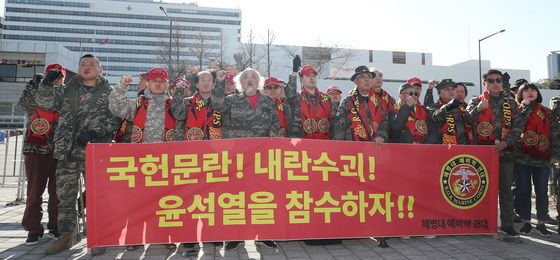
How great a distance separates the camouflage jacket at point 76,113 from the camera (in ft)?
14.6

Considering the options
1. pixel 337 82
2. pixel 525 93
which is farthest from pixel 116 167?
pixel 337 82

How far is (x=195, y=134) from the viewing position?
15.4 ft

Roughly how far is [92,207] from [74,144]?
848 mm

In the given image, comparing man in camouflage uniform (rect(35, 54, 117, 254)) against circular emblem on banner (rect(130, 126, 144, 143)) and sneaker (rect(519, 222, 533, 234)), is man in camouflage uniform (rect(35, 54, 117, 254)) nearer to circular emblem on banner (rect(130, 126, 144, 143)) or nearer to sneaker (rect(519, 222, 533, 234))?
circular emblem on banner (rect(130, 126, 144, 143))

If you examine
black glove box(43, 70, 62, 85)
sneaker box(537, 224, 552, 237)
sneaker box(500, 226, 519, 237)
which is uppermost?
black glove box(43, 70, 62, 85)

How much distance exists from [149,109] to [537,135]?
5.29 m

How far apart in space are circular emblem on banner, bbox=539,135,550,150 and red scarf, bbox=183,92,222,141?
4437mm

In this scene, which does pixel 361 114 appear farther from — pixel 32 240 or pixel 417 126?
pixel 32 240

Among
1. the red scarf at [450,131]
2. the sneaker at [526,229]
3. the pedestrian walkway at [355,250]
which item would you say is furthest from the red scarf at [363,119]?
the sneaker at [526,229]

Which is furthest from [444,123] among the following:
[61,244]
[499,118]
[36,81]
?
[36,81]

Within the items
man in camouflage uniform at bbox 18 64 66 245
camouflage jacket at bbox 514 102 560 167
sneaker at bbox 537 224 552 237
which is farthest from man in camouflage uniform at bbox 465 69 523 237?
man in camouflage uniform at bbox 18 64 66 245

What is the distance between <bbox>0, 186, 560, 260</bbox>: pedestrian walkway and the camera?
13.5 ft

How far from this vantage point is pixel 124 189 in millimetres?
4168

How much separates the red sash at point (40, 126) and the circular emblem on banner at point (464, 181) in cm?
496
